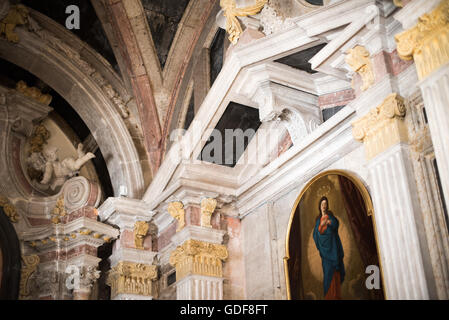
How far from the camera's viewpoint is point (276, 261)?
8.40m

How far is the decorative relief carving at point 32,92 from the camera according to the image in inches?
446

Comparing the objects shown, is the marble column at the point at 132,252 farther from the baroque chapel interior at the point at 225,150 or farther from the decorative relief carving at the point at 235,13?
the decorative relief carving at the point at 235,13

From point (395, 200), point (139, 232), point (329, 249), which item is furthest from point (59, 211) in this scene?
point (395, 200)

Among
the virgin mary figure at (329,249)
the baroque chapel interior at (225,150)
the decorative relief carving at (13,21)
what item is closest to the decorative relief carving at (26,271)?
the baroque chapel interior at (225,150)

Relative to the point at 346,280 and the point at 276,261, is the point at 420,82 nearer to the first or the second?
the point at 346,280

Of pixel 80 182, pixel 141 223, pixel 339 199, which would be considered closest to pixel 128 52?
pixel 80 182

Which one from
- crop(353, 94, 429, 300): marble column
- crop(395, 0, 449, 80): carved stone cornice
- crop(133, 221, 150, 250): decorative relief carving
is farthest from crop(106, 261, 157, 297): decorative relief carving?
crop(395, 0, 449, 80): carved stone cornice

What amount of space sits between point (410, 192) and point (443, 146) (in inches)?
26.3

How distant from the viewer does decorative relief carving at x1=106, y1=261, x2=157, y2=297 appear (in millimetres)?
9633

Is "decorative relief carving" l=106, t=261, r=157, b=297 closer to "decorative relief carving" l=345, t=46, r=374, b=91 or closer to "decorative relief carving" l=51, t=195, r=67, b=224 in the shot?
"decorative relief carving" l=51, t=195, r=67, b=224

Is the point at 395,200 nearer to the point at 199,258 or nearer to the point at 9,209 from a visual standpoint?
the point at 199,258

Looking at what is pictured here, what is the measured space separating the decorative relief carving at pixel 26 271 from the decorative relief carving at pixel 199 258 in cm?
255

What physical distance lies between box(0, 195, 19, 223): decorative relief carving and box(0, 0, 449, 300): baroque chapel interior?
0.14 feet

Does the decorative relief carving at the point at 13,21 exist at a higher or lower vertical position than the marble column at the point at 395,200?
higher
